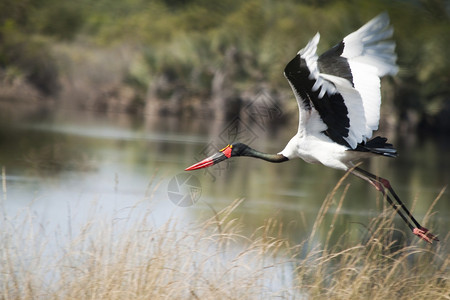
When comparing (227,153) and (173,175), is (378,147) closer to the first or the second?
(227,153)

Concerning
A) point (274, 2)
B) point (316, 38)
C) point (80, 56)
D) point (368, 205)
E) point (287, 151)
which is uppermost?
point (274, 2)

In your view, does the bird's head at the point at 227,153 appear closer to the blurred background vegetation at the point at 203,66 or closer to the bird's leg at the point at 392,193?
the bird's leg at the point at 392,193

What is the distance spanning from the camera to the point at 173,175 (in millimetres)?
12414

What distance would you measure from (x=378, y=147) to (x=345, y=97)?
45 cm

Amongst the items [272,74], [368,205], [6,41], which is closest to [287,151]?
[368,205]

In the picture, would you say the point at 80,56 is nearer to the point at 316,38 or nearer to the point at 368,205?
the point at 368,205

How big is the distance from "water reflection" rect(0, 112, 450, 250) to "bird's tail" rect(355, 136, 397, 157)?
584mm

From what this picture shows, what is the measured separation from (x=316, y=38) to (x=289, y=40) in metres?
25.9

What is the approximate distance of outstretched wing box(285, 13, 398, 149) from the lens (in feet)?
16.1

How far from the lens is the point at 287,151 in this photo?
19.3 ft

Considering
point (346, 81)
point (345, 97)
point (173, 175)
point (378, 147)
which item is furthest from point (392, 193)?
point (173, 175)

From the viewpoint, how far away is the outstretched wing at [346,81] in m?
4.92

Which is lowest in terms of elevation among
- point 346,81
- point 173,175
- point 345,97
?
point 173,175

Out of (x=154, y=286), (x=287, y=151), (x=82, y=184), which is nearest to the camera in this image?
(x=154, y=286)
